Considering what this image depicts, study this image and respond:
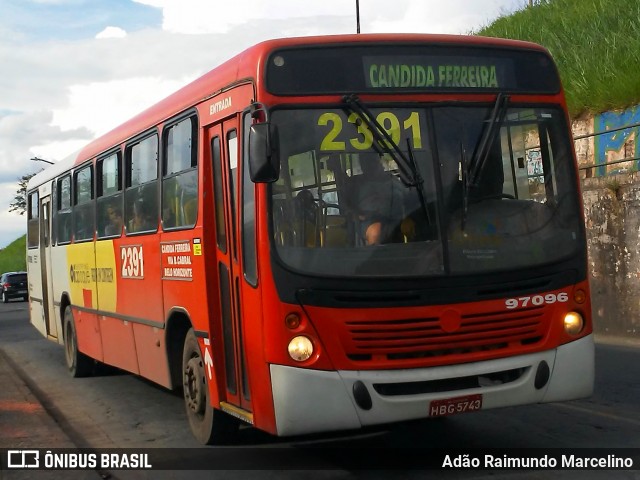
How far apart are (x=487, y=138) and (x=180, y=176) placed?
2948mm

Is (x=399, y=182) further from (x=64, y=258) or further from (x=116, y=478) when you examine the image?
(x=64, y=258)

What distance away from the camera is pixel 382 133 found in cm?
670

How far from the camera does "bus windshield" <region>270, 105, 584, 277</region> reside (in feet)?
21.6

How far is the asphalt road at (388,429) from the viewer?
7555 mm

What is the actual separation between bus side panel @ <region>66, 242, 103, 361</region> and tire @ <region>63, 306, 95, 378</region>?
0.61 ft

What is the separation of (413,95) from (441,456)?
8.75ft

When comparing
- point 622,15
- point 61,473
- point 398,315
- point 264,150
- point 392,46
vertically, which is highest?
point 622,15

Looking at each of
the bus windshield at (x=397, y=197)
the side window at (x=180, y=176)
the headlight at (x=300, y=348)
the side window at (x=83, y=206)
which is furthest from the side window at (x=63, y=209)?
the headlight at (x=300, y=348)

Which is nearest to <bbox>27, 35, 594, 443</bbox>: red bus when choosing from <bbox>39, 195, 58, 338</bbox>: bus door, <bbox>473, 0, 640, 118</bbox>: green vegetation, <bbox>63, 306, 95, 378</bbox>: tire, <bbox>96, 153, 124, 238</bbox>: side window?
<bbox>96, 153, 124, 238</bbox>: side window

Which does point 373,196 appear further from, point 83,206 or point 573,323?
point 83,206

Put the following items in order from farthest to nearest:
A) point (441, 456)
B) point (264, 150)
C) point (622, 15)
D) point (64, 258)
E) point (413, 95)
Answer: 1. point (622, 15)
2. point (64, 258)
3. point (441, 456)
4. point (413, 95)
5. point (264, 150)

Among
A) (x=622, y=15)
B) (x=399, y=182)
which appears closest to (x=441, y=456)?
(x=399, y=182)

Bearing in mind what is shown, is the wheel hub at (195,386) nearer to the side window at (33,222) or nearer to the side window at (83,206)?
the side window at (83,206)

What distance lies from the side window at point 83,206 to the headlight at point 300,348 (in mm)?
6693
